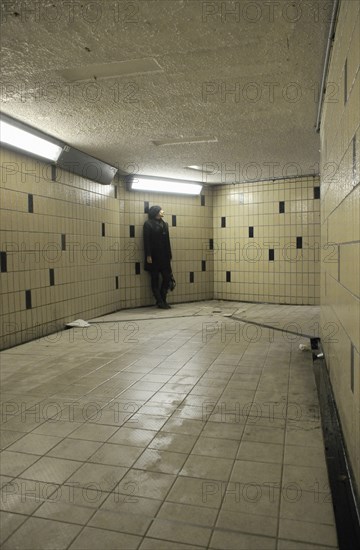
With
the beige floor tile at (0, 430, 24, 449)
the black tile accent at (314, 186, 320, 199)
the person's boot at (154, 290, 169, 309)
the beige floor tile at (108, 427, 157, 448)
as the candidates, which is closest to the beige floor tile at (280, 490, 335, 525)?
the beige floor tile at (108, 427, 157, 448)

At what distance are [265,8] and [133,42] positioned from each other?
1.05 meters

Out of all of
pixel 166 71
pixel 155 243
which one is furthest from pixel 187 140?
pixel 155 243

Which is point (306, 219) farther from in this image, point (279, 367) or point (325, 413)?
point (325, 413)

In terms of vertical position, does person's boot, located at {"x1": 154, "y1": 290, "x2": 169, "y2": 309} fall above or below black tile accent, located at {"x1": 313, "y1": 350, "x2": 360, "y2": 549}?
above

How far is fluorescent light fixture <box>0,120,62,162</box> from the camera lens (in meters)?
4.97

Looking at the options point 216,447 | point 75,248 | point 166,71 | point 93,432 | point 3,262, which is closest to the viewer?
point 216,447

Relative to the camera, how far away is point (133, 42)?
325cm

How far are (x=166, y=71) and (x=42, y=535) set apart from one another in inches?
144

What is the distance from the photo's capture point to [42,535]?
181cm

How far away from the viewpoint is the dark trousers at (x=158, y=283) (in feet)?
29.0

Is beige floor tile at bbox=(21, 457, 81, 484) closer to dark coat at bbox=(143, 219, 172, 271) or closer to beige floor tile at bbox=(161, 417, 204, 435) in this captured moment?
beige floor tile at bbox=(161, 417, 204, 435)

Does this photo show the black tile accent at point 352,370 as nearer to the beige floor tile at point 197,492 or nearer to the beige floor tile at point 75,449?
the beige floor tile at point 197,492

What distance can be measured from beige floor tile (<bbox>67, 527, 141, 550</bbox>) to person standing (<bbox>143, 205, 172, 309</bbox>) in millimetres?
6947

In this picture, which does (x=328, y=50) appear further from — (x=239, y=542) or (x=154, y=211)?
(x=154, y=211)
